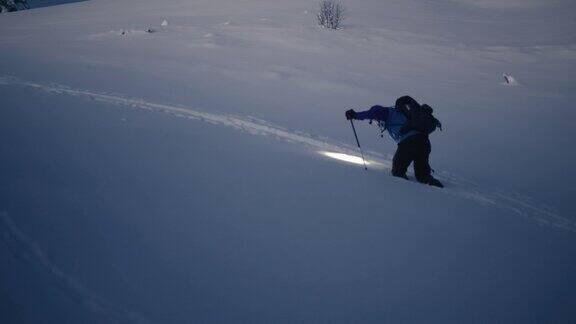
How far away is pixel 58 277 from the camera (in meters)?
2.20

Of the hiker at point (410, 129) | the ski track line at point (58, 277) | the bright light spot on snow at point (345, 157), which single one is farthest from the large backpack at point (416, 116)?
the ski track line at point (58, 277)

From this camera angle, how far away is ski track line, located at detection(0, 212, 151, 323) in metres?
2.03

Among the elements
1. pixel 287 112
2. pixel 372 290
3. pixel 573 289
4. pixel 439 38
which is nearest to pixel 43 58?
pixel 287 112

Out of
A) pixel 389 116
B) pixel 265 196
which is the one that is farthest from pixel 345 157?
pixel 265 196

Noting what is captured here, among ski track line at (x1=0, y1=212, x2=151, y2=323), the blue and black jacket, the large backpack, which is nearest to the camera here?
ski track line at (x1=0, y1=212, x2=151, y2=323)

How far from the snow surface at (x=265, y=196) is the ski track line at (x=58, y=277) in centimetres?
1

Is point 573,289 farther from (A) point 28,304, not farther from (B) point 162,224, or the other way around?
(A) point 28,304

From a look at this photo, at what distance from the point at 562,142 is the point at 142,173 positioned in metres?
7.37

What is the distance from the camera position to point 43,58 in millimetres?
9195

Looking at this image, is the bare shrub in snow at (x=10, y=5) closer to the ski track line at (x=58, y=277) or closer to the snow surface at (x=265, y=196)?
the snow surface at (x=265, y=196)

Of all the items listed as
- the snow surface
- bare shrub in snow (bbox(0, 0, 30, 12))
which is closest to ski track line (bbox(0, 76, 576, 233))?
the snow surface

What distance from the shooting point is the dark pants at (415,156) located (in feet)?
15.6

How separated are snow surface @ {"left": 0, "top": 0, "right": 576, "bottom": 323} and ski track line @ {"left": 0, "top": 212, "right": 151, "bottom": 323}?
11 mm

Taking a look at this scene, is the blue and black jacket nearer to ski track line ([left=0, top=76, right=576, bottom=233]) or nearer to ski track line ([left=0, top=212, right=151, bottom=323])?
ski track line ([left=0, top=76, right=576, bottom=233])
